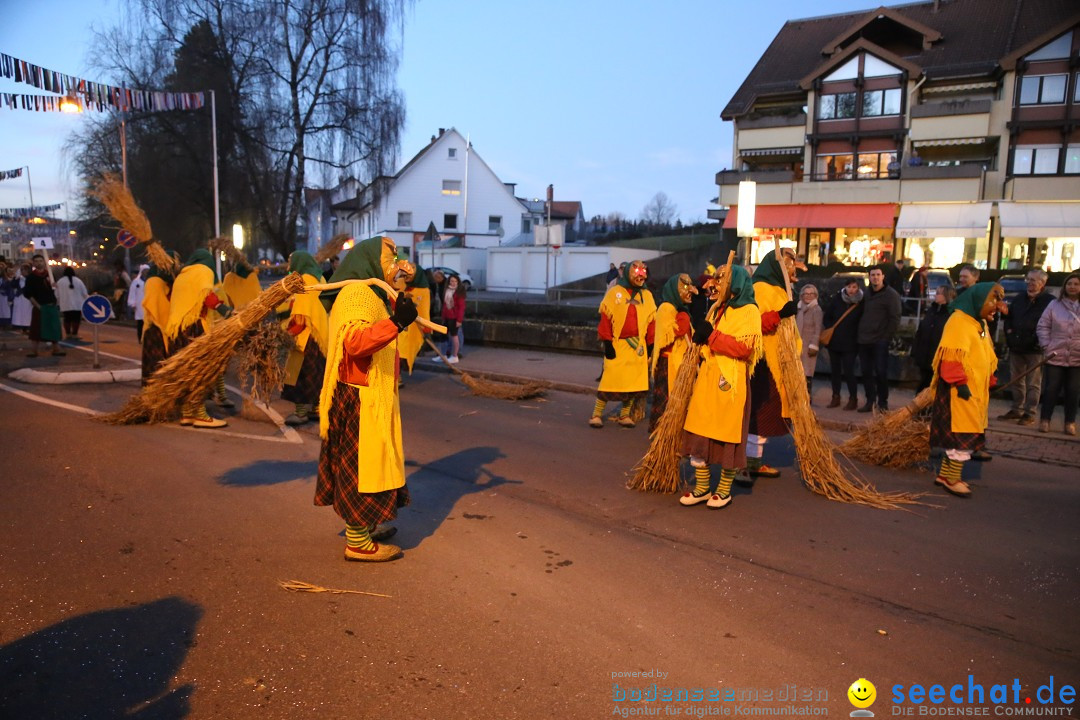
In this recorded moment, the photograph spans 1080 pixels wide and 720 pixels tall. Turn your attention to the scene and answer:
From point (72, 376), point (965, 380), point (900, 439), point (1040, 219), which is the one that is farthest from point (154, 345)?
point (1040, 219)

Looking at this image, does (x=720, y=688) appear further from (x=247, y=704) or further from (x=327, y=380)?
(x=327, y=380)

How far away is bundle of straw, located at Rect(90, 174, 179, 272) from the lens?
9.46 m

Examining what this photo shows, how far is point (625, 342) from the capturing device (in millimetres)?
9703

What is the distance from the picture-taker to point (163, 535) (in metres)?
5.40

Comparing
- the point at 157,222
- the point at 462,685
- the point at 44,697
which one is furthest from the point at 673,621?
the point at 157,222

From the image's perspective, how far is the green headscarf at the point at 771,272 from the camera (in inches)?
282

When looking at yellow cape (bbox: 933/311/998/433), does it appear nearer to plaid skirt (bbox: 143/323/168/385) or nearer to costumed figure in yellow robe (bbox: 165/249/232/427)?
costumed figure in yellow robe (bbox: 165/249/232/427)

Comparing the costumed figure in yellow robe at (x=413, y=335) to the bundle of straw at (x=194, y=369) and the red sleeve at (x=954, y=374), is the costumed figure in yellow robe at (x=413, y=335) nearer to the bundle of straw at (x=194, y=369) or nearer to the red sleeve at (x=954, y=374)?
the bundle of straw at (x=194, y=369)

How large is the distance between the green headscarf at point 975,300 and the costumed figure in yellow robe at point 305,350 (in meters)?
6.55

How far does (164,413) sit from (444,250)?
3516 centimetres

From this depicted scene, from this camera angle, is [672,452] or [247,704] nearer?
[247,704]

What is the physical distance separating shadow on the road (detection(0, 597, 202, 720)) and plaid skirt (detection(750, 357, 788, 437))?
188 inches

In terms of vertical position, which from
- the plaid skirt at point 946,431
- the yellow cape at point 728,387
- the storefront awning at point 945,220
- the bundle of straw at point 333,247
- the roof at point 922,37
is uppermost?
the roof at point 922,37

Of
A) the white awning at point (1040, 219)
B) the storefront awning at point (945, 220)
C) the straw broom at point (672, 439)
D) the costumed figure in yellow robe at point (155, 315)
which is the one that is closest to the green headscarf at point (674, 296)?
the straw broom at point (672, 439)
